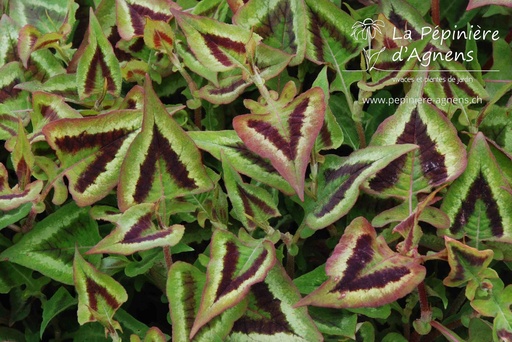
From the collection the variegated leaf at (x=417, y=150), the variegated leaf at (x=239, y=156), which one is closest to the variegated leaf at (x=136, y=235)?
the variegated leaf at (x=239, y=156)

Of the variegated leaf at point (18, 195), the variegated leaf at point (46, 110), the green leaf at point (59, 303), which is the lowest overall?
the green leaf at point (59, 303)

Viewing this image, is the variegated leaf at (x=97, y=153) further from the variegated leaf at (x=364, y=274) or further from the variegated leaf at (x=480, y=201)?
the variegated leaf at (x=480, y=201)

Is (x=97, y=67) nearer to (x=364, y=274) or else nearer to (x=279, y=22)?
(x=279, y=22)

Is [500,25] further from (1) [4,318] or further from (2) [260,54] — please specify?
(1) [4,318]

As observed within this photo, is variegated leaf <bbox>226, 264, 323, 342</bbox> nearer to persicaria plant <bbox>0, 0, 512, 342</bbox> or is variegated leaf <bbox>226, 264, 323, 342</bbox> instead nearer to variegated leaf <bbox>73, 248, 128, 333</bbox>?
persicaria plant <bbox>0, 0, 512, 342</bbox>

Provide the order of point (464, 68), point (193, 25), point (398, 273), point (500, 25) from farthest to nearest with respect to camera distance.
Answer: point (500, 25) → point (464, 68) → point (193, 25) → point (398, 273)

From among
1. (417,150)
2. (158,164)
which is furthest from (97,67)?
(417,150)

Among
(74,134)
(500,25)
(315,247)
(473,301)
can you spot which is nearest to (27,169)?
(74,134)
